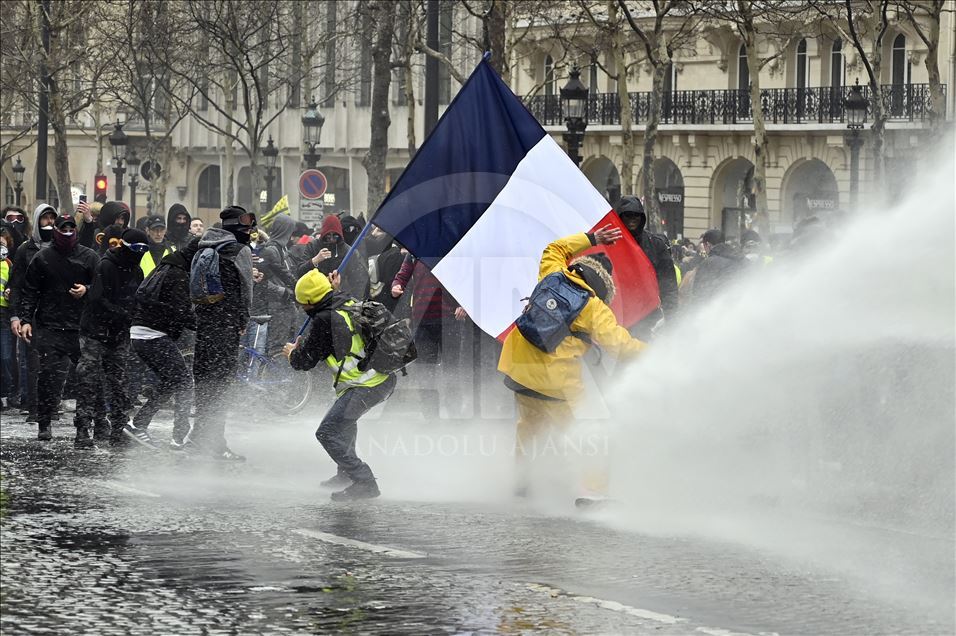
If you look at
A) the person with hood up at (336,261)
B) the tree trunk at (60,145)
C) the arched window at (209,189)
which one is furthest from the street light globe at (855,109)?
the arched window at (209,189)

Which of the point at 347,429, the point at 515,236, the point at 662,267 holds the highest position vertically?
the point at 515,236

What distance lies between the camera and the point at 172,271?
521 inches

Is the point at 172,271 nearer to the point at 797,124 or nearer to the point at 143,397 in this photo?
the point at 143,397

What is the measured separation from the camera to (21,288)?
1460cm

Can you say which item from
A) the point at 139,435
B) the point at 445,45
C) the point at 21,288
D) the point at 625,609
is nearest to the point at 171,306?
the point at 139,435

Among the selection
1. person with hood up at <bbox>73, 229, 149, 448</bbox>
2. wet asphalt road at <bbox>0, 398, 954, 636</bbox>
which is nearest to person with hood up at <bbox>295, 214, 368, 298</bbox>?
person with hood up at <bbox>73, 229, 149, 448</bbox>

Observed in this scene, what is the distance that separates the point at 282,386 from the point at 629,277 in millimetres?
5438

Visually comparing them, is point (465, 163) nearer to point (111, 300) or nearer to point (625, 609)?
point (111, 300)

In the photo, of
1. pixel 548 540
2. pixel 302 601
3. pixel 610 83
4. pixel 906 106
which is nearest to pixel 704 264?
pixel 548 540

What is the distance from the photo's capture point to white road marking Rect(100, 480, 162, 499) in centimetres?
1121

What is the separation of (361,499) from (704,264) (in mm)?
4940

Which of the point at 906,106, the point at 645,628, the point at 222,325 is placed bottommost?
the point at 645,628

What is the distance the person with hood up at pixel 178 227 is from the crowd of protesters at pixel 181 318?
124 cm

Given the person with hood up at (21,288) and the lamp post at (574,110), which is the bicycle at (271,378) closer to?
the person with hood up at (21,288)
